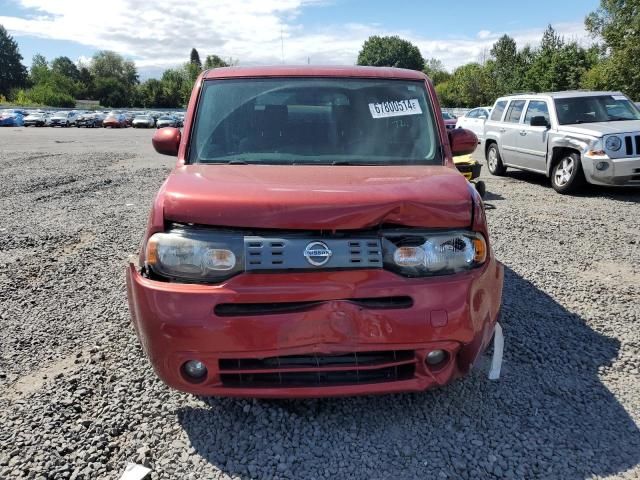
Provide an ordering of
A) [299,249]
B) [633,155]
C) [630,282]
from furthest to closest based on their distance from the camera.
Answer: [633,155]
[630,282]
[299,249]

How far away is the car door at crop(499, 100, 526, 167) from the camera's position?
1111 centimetres

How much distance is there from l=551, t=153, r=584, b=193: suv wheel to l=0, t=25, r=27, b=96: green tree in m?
133

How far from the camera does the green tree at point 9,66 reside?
116500 millimetres

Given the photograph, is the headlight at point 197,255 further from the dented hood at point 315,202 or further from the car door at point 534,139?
the car door at point 534,139

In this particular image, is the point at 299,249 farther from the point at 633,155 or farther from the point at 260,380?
the point at 633,155

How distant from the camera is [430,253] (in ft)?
8.16

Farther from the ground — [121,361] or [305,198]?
[305,198]

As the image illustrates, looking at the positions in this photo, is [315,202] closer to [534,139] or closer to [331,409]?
[331,409]

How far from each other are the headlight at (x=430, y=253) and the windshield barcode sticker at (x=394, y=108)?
1292 millimetres

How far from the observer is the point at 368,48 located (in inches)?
4638

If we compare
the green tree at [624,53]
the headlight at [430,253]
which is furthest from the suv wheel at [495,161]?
the green tree at [624,53]

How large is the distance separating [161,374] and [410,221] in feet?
4.61

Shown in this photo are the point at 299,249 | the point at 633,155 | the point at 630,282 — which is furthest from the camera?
the point at 633,155

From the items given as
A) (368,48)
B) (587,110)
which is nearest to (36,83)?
(368,48)
